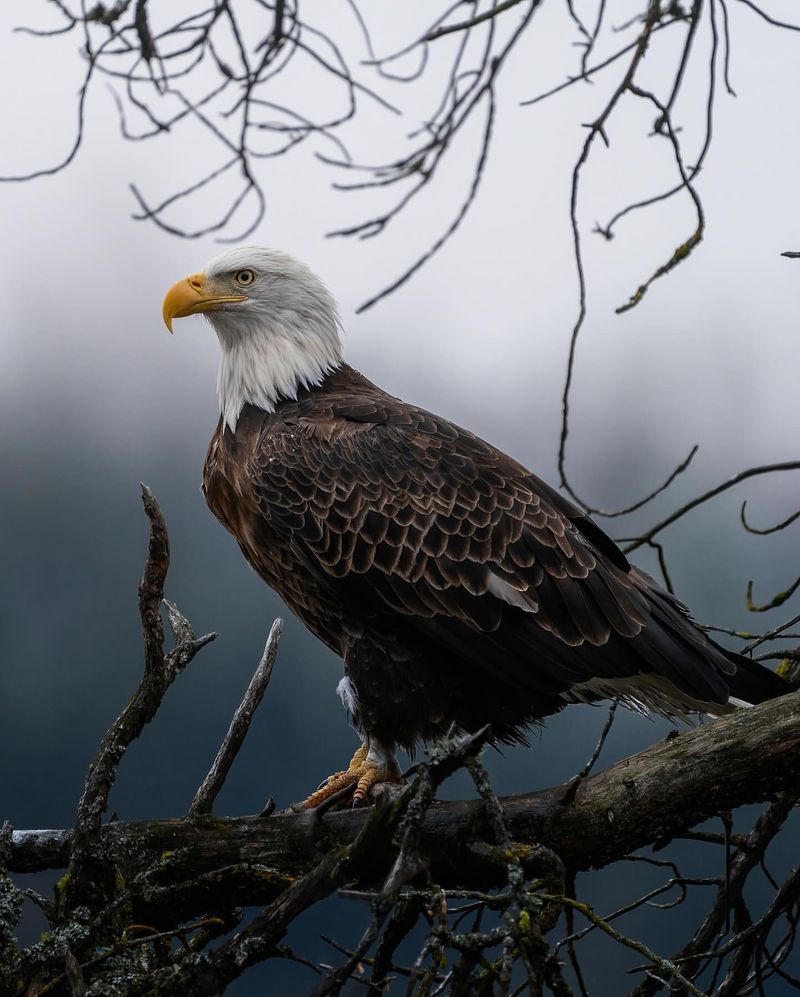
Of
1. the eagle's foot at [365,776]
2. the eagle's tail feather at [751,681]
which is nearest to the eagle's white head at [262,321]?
the eagle's foot at [365,776]

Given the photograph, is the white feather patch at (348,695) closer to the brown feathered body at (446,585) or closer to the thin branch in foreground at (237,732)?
the brown feathered body at (446,585)

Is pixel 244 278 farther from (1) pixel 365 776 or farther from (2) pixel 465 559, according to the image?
(1) pixel 365 776

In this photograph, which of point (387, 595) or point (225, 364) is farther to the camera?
point (225, 364)

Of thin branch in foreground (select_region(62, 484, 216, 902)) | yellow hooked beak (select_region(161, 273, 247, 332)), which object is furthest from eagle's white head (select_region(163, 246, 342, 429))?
thin branch in foreground (select_region(62, 484, 216, 902))

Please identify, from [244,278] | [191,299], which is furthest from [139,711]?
[244,278]

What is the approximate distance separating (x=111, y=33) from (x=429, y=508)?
6.28 ft

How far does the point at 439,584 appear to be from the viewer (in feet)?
12.8

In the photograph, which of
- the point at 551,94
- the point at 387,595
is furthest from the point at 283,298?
the point at 551,94

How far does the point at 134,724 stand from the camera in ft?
9.53

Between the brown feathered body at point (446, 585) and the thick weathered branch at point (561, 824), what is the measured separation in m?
0.66

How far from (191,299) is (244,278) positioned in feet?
0.81

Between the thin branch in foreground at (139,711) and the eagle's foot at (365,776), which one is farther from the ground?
the thin branch in foreground at (139,711)

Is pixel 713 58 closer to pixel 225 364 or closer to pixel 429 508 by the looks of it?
pixel 429 508

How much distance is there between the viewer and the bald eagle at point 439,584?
3.88m
